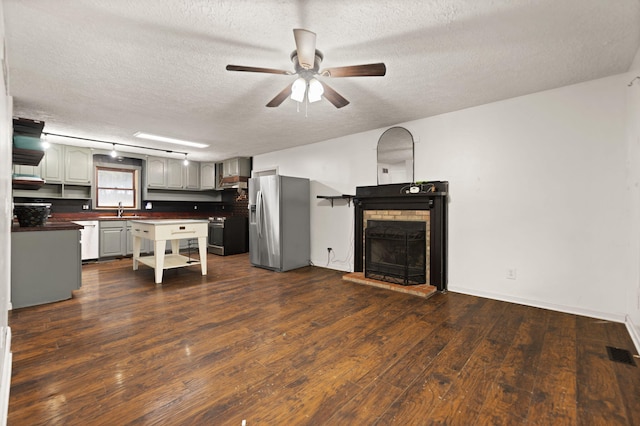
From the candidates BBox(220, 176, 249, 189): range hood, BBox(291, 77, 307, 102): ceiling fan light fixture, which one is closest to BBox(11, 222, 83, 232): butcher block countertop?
BBox(291, 77, 307, 102): ceiling fan light fixture

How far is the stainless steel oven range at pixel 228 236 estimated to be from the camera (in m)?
6.32

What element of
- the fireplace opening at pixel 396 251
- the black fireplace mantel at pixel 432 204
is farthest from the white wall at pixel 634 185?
the fireplace opening at pixel 396 251

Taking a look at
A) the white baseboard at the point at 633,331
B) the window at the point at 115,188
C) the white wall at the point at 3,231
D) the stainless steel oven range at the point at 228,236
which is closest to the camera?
the white wall at the point at 3,231

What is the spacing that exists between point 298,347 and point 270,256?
275 cm

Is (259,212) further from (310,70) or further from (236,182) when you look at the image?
(310,70)

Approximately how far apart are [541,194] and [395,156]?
1.78 m

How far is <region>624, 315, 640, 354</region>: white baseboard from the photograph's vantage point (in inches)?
84.5

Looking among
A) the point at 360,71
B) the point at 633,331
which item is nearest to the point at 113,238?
the point at 360,71

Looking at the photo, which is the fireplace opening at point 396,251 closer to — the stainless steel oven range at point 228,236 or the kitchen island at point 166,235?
the kitchen island at point 166,235

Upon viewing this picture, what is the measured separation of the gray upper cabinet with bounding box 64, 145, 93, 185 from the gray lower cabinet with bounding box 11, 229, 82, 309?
2.90m

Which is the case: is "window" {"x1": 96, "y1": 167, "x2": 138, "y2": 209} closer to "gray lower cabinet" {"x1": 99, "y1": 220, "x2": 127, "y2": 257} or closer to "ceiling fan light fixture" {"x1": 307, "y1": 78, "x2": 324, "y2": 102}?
"gray lower cabinet" {"x1": 99, "y1": 220, "x2": 127, "y2": 257}

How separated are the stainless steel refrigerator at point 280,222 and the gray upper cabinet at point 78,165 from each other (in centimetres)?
337

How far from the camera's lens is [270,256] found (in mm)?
4797

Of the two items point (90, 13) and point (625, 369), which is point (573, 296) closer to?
point (625, 369)
